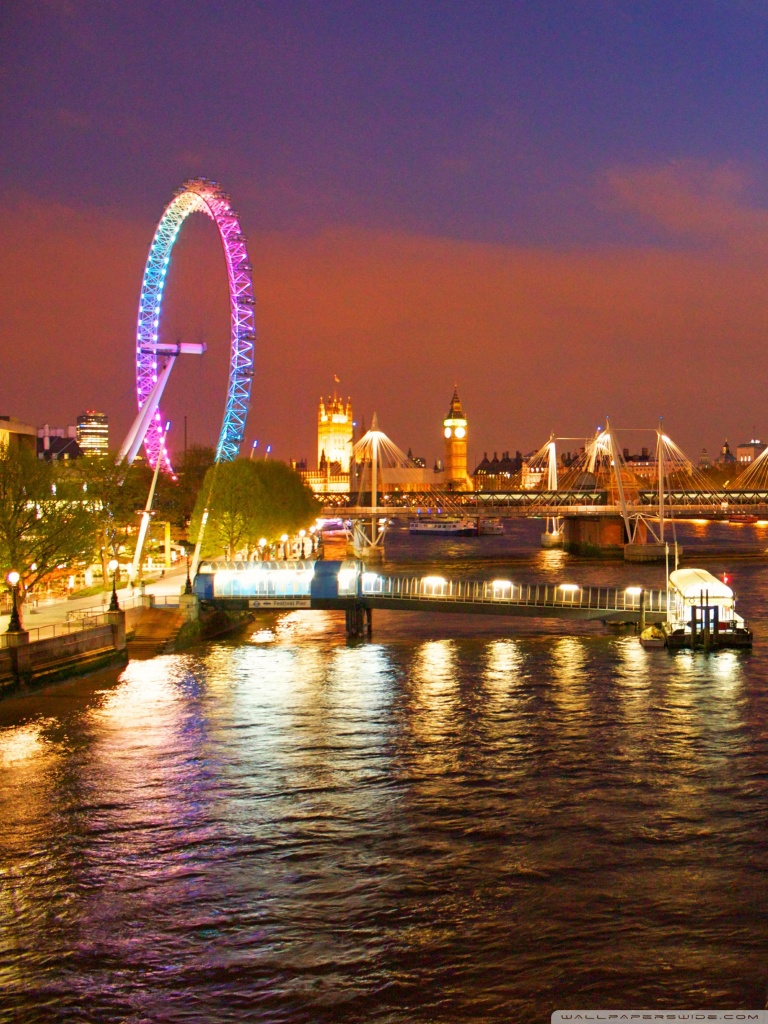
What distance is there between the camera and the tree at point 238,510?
216ft

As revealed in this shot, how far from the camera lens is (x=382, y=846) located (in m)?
20.6

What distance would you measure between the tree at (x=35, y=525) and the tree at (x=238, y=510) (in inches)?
902

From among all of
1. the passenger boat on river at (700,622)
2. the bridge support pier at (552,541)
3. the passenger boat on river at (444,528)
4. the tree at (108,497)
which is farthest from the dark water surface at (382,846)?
the passenger boat on river at (444,528)

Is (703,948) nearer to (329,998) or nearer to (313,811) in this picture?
(329,998)

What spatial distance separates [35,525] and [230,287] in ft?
95.1

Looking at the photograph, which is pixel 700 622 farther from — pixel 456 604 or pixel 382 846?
pixel 382 846

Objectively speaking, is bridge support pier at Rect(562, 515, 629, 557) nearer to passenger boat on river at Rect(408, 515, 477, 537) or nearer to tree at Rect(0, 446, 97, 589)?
passenger boat on river at Rect(408, 515, 477, 537)

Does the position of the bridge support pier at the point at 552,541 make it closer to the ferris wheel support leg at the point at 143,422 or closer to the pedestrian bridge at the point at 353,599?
the ferris wheel support leg at the point at 143,422

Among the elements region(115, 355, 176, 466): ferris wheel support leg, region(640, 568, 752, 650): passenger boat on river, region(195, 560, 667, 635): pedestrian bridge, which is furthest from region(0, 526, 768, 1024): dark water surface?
region(115, 355, 176, 466): ferris wheel support leg

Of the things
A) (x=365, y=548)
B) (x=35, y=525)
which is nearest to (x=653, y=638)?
(x=35, y=525)

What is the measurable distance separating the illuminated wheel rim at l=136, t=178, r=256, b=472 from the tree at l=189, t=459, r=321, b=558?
3.62 meters

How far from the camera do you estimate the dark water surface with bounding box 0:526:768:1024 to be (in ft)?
51.1

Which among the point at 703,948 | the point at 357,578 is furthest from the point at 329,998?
the point at 357,578

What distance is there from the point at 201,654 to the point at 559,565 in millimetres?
52553
